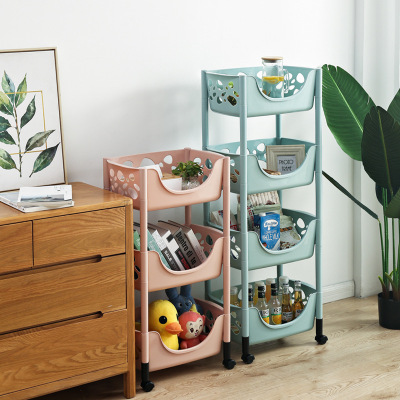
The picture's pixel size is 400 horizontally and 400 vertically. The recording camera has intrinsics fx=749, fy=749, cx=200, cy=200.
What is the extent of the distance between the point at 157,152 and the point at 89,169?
27 centimetres

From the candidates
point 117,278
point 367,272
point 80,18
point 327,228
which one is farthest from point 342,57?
point 117,278

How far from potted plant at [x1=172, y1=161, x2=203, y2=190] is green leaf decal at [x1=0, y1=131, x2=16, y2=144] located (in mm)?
608

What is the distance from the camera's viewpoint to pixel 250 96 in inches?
109

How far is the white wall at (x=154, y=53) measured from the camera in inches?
109

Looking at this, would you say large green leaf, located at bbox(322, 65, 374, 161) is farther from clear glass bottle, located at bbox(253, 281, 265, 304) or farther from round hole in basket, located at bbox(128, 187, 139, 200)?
round hole in basket, located at bbox(128, 187, 139, 200)

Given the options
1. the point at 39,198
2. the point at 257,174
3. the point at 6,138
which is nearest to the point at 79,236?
the point at 39,198

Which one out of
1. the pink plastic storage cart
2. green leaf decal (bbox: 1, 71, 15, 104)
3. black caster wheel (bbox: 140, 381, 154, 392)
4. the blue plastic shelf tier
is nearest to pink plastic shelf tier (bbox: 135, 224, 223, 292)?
the pink plastic storage cart

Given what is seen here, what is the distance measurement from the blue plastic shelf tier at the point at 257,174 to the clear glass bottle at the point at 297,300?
50mm

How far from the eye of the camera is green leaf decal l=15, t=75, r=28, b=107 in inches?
104

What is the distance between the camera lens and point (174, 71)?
3.02 metres

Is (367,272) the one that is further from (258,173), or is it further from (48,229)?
(48,229)

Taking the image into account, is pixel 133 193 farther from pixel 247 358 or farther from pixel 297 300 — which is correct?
pixel 297 300

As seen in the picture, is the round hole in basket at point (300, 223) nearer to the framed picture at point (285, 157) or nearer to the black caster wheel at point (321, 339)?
the framed picture at point (285, 157)

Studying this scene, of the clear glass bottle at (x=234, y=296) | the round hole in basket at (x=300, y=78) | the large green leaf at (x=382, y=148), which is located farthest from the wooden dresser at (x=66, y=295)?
the large green leaf at (x=382, y=148)
